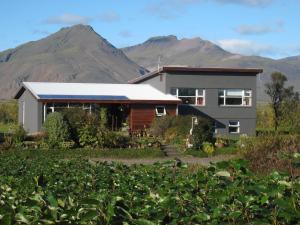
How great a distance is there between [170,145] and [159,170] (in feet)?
77.3

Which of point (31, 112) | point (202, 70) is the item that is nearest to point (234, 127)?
point (202, 70)

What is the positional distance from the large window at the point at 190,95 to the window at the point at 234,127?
242 cm

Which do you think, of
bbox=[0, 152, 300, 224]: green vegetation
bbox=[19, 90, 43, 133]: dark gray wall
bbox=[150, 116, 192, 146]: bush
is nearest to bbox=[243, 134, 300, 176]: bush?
bbox=[0, 152, 300, 224]: green vegetation

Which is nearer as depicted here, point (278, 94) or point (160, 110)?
point (160, 110)

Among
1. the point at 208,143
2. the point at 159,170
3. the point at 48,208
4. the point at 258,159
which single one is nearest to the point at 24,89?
the point at 208,143

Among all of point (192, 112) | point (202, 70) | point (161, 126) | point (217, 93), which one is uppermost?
point (202, 70)

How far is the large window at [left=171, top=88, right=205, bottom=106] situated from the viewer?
3919cm

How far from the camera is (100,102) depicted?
1394 inches

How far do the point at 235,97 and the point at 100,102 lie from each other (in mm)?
9972

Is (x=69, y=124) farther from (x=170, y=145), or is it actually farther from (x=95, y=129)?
(x=170, y=145)

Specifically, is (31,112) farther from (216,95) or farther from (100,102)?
(216,95)

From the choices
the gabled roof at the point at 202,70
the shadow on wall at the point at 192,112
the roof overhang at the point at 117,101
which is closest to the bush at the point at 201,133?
the roof overhang at the point at 117,101

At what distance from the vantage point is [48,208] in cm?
389

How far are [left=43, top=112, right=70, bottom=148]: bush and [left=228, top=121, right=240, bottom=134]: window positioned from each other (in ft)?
49.4
